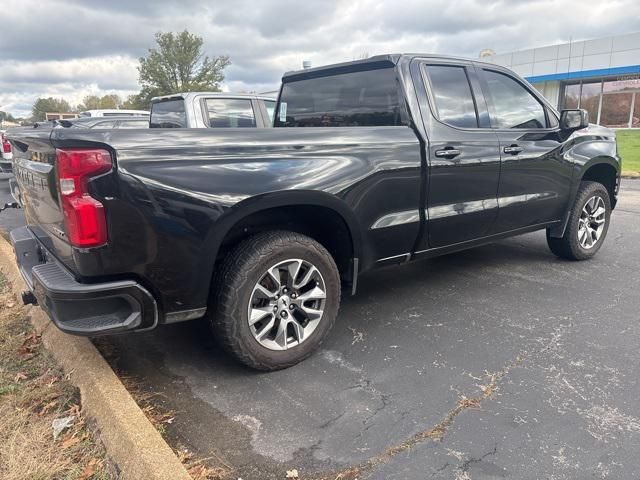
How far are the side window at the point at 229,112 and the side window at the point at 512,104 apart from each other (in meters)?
4.49

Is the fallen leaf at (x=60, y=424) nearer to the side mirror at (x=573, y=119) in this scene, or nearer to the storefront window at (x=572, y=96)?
the side mirror at (x=573, y=119)

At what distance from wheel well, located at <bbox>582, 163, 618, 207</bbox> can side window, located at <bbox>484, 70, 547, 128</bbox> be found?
989mm

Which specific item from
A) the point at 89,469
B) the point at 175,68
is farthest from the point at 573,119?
the point at 175,68

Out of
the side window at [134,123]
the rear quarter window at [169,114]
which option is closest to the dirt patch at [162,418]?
the rear quarter window at [169,114]

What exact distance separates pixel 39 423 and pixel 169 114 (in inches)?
240

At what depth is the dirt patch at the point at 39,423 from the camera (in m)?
2.21

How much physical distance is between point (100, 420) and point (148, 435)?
1.08ft

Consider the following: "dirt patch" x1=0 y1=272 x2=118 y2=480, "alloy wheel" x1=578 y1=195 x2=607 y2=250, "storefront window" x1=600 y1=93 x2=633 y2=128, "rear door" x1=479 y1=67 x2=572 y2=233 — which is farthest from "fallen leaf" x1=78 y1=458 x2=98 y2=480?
"storefront window" x1=600 y1=93 x2=633 y2=128

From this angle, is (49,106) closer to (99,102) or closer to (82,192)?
(99,102)

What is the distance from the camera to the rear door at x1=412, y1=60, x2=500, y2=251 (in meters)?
3.63

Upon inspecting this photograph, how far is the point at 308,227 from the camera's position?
→ 3.30 meters

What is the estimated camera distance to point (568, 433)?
2445 mm


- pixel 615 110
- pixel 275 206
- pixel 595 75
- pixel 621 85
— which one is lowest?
pixel 275 206

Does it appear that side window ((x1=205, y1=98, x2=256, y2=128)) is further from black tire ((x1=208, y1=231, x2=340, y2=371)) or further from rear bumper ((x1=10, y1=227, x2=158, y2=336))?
rear bumper ((x1=10, y1=227, x2=158, y2=336))
